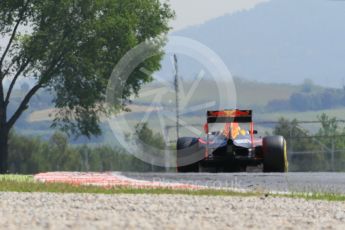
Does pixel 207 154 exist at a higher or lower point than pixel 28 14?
lower

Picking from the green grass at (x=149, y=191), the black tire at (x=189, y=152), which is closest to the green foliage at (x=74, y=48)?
the black tire at (x=189, y=152)

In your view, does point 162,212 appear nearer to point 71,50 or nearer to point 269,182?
point 269,182

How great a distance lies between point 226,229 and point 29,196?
6503 millimetres

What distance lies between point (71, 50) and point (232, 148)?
20.9 m

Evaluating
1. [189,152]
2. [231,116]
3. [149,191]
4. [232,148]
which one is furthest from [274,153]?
[149,191]

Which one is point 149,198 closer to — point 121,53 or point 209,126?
point 209,126

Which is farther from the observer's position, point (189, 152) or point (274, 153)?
point (189, 152)

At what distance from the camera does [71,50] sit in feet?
168

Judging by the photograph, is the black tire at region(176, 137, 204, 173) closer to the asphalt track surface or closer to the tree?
the asphalt track surface

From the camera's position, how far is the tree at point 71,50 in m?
50.8

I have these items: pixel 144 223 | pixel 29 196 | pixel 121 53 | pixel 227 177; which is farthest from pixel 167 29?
pixel 144 223

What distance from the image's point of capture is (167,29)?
55.2 metres

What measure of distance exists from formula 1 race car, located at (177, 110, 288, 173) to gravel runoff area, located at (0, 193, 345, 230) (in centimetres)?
1177

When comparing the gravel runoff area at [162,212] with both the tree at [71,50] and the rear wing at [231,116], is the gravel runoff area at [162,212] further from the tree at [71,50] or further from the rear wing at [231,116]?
the tree at [71,50]
